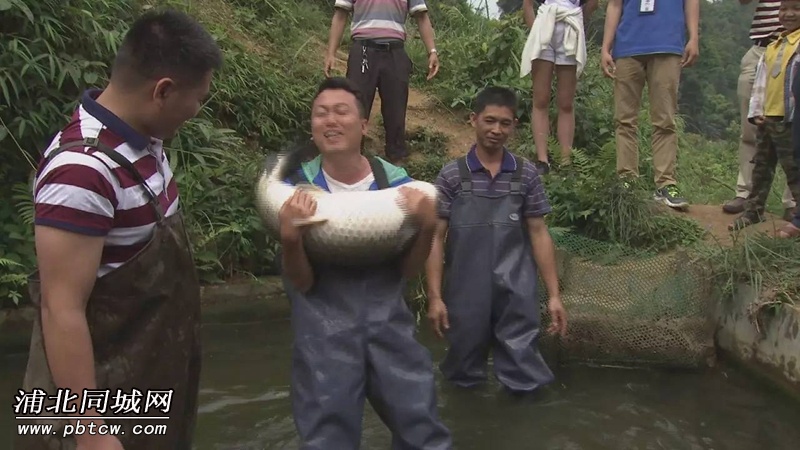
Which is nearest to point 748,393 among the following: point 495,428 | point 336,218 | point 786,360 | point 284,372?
point 786,360

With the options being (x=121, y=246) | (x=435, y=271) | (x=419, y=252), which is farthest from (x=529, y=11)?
(x=121, y=246)

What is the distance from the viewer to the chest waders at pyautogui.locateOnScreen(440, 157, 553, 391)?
4051 mm

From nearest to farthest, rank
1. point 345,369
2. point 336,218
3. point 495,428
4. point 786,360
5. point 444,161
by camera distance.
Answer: point 336,218 < point 345,369 < point 495,428 < point 786,360 < point 444,161

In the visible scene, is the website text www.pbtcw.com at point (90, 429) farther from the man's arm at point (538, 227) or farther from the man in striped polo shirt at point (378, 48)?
the man in striped polo shirt at point (378, 48)

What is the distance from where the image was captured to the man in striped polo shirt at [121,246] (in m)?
1.87

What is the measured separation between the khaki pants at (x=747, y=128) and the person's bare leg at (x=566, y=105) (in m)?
1.28

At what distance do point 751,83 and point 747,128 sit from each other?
333 mm

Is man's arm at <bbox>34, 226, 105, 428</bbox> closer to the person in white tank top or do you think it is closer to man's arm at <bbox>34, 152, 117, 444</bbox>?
man's arm at <bbox>34, 152, 117, 444</bbox>

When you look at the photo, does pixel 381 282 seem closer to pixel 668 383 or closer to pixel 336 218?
pixel 336 218

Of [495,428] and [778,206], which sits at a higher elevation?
[778,206]

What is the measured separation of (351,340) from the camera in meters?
2.73

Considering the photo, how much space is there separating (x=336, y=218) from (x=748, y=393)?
310cm

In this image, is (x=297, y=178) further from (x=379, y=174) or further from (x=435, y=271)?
(x=435, y=271)

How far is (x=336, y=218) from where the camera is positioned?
2.49 m
